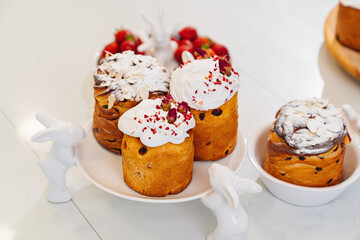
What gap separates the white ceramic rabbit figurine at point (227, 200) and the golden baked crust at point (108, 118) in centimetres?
26

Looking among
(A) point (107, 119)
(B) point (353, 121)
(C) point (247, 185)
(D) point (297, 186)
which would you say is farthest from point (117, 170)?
(B) point (353, 121)

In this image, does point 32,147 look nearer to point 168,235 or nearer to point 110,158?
point 110,158

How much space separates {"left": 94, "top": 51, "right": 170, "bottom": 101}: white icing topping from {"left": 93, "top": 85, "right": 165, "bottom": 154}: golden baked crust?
16mm

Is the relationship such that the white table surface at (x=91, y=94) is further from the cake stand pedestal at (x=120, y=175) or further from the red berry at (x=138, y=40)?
the red berry at (x=138, y=40)

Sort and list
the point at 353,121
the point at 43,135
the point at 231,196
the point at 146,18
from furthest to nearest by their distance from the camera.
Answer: the point at 146,18, the point at 353,121, the point at 43,135, the point at 231,196

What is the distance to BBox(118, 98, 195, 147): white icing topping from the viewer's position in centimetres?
104

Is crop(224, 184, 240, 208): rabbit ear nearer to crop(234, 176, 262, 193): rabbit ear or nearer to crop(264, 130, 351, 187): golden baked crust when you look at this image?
crop(234, 176, 262, 193): rabbit ear

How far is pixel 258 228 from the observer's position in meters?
1.24

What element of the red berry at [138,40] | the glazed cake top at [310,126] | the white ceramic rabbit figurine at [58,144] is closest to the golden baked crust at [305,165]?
the glazed cake top at [310,126]

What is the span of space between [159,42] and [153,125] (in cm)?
72

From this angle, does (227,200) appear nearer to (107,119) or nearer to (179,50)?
(107,119)

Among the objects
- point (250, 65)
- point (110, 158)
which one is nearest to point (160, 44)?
point (250, 65)

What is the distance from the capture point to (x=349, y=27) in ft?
5.73

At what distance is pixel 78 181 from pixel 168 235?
323 mm
